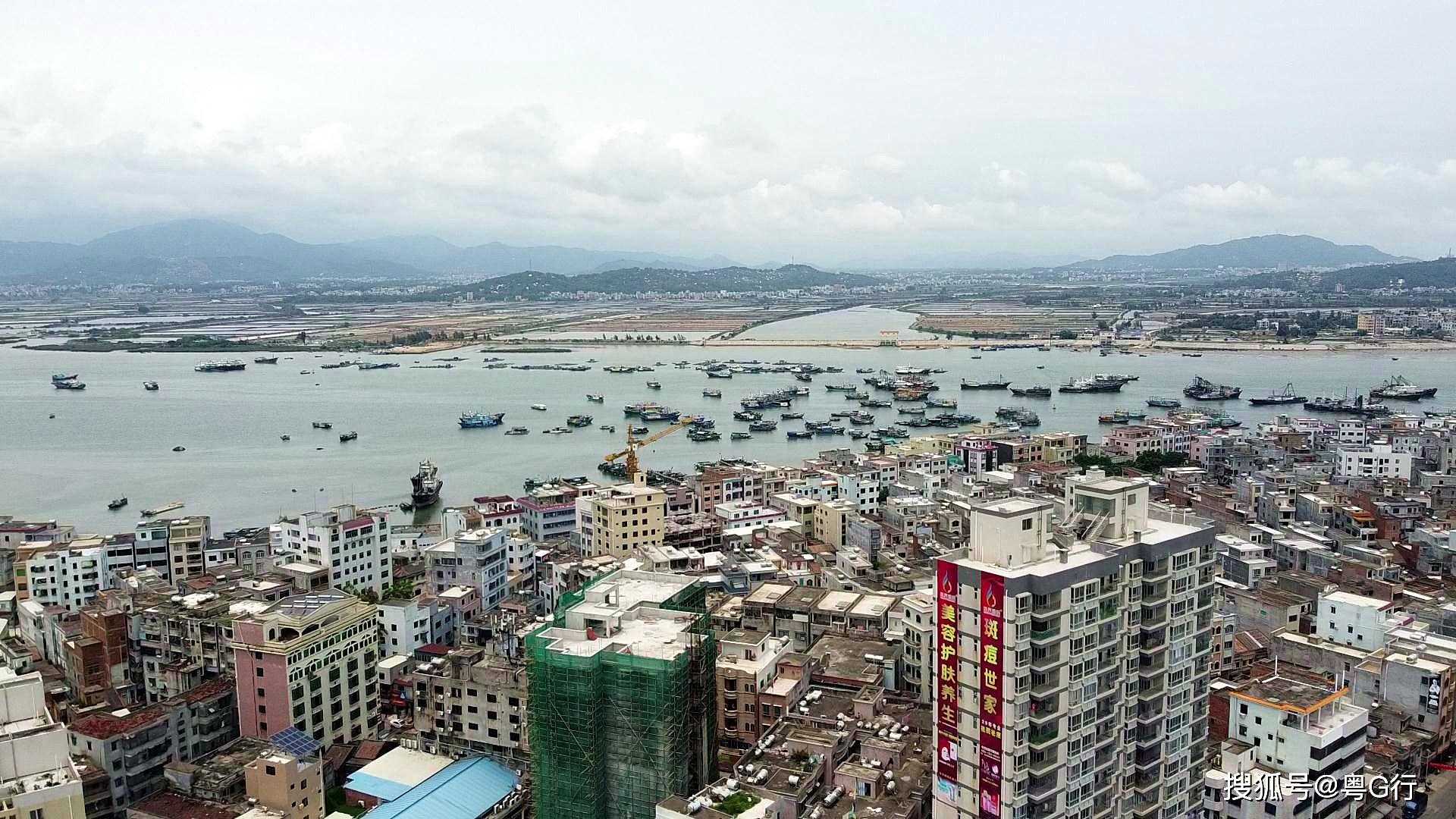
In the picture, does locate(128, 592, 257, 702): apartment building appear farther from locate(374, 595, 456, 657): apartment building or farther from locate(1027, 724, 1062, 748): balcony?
locate(1027, 724, 1062, 748): balcony

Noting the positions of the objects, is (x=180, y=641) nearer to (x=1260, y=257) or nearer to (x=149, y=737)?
(x=149, y=737)

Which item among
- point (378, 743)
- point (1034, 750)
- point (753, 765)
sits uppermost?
point (1034, 750)

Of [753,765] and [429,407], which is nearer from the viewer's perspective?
[753,765]

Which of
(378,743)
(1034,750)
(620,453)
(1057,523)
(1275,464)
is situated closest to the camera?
(1034,750)

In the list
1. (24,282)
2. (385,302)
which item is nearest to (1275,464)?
(385,302)

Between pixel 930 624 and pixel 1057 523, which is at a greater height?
pixel 1057 523

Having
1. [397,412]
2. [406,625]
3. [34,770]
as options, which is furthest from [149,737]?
[397,412]

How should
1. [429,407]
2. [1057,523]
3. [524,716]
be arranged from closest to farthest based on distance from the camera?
[1057,523] < [524,716] < [429,407]

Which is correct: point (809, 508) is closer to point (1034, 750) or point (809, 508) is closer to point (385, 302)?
point (1034, 750)
